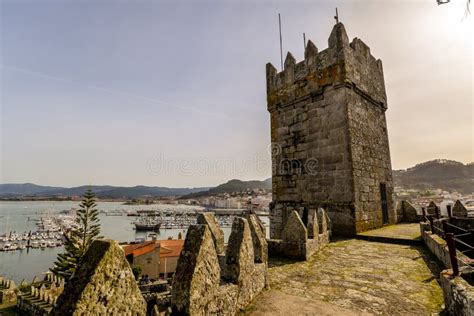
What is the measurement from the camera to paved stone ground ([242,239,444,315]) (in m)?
3.32

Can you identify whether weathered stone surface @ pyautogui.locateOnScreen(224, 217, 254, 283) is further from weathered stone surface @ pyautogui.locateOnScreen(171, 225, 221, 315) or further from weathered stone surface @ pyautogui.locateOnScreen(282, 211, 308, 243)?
weathered stone surface @ pyautogui.locateOnScreen(282, 211, 308, 243)

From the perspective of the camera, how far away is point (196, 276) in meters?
2.39

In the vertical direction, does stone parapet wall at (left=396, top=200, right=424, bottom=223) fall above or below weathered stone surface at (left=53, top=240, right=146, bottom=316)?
below

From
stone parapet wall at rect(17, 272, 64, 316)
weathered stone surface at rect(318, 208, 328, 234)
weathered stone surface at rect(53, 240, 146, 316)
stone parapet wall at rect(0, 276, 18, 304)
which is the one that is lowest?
stone parapet wall at rect(0, 276, 18, 304)

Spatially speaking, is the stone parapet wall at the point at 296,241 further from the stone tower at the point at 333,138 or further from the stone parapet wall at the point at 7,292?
the stone parapet wall at the point at 7,292

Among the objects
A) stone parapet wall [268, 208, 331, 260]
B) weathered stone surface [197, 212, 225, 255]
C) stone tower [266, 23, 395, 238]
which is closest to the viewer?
weathered stone surface [197, 212, 225, 255]

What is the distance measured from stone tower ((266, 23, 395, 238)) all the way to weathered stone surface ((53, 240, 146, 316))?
8.15m

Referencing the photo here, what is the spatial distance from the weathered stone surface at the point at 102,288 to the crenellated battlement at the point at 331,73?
931 centimetres

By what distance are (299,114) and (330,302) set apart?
7.98 metres

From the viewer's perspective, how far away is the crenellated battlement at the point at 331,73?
30.1 feet

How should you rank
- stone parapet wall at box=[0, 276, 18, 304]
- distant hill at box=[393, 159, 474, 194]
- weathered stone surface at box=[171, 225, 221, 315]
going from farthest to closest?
1. distant hill at box=[393, 159, 474, 194]
2. stone parapet wall at box=[0, 276, 18, 304]
3. weathered stone surface at box=[171, 225, 221, 315]

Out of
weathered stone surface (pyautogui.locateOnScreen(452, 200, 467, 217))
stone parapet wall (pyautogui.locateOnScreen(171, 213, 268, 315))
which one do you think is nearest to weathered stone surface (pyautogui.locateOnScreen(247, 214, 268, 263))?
stone parapet wall (pyautogui.locateOnScreen(171, 213, 268, 315))

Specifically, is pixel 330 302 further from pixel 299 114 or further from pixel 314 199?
pixel 299 114

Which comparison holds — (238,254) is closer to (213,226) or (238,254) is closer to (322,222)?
(213,226)
